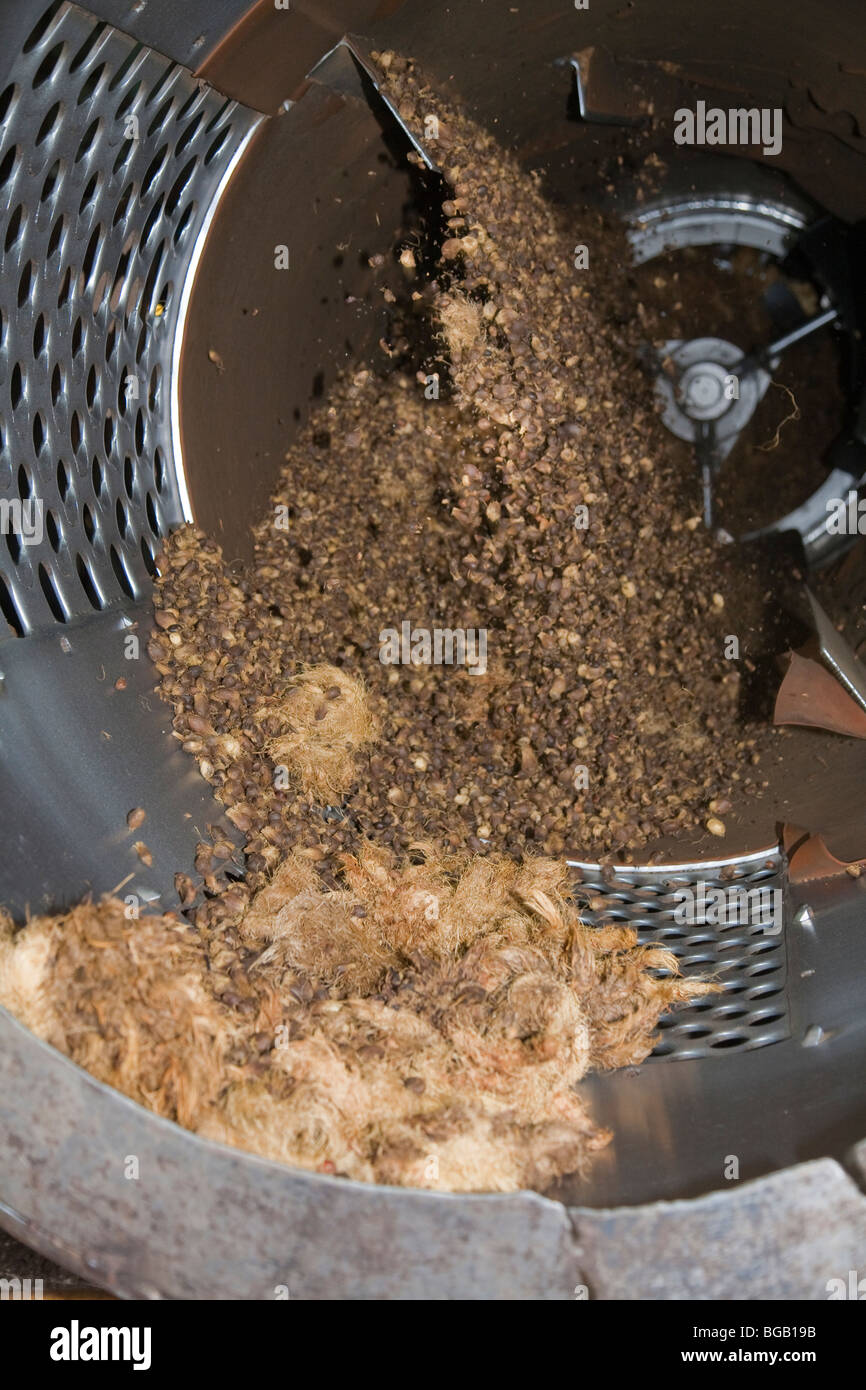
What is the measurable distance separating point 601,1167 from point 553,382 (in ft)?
5.08

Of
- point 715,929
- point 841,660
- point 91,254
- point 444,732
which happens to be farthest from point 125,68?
point 715,929

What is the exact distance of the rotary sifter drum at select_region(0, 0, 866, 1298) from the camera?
3.90ft

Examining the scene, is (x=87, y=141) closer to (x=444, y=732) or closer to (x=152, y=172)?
(x=152, y=172)

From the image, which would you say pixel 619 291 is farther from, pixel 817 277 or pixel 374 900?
pixel 374 900

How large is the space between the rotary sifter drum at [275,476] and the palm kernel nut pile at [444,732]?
9 centimetres

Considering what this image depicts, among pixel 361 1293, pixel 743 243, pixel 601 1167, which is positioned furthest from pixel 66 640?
pixel 743 243

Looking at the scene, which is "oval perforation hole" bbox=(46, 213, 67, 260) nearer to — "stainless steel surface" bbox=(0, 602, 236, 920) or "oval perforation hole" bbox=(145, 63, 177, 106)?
"oval perforation hole" bbox=(145, 63, 177, 106)

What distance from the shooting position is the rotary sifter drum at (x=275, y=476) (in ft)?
3.90

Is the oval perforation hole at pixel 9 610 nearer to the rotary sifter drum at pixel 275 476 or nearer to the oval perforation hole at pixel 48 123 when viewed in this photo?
the rotary sifter drum at pixel 275 476

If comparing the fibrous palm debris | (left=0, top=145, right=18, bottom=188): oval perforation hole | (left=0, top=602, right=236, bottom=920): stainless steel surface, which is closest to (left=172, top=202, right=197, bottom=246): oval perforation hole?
(left=0, top=145, right=18, bottom=188): oval perforation hole

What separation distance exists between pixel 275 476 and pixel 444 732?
73cm

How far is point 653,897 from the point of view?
200 centimetres

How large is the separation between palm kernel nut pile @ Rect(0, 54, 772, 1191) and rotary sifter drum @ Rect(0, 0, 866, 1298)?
92 mm

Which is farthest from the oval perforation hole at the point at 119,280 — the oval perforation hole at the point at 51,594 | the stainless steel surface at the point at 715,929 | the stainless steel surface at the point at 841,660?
the stainless steel surface at the point at 841,660
